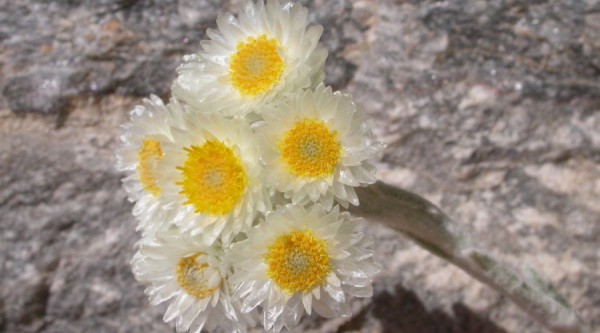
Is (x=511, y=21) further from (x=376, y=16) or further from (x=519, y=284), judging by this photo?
(x=519, y=284)

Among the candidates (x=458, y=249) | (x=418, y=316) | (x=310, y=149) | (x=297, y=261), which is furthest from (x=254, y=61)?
(x=418, y=316)

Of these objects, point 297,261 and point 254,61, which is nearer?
point 297,261

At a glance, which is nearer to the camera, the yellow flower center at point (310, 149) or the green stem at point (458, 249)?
the yellow flower center at point (310, 149)

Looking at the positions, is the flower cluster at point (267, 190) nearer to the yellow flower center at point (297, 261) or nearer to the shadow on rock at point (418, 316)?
the yellow flower center at point (297, 261)

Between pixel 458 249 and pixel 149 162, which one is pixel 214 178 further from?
pixel 458 249

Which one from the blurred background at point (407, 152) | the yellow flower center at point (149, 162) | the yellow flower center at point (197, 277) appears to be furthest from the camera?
the blurred background at point (407, 152)

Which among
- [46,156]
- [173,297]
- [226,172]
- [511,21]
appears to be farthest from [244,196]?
[511,21]

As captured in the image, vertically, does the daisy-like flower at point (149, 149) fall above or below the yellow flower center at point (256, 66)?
below

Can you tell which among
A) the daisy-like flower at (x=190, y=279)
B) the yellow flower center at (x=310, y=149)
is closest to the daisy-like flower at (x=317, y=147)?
the yellow flower center at (x=310, y=149)
